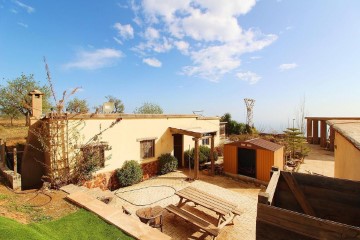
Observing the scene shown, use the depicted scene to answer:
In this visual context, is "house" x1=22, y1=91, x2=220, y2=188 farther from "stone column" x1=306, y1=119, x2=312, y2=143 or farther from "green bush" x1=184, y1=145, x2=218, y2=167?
"stone column" x1=306, y1=119, x2=312, y2=143

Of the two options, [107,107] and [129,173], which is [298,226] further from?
[107,107]

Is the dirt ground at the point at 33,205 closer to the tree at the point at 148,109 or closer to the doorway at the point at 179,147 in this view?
the doorway at the point at 179,147

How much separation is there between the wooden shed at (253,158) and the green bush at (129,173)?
589 cm

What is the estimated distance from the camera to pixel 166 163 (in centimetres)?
1335

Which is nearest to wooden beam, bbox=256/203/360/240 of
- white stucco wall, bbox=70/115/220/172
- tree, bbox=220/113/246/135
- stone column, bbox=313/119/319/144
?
white stucco wall, bbox=70/115/220/172

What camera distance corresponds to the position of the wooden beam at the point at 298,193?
350 centimetres

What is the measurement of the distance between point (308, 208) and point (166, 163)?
10.4m

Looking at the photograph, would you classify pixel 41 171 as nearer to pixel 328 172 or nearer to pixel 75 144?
pixel 75 144

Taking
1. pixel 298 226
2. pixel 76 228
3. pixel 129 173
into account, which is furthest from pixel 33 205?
pixel 298 226

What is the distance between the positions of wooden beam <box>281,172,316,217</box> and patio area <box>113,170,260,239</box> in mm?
4266

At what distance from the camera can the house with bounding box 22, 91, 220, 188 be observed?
29.9 ft

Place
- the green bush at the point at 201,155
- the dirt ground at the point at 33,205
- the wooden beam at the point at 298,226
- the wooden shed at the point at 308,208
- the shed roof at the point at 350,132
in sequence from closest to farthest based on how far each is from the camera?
the wooden beam at the point at 298,226
the wooden shed at the point at 308,208
the shed roof at the point at 350,132
the dirt ground at the point at 33,205
the green bush at the point at 201,155

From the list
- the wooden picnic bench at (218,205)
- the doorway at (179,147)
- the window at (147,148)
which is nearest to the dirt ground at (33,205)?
the wooden picnic bench at (218,205)

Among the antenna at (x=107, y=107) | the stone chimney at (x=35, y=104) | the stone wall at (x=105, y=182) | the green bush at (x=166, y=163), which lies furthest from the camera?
the green bush at (x=166, y=163)
